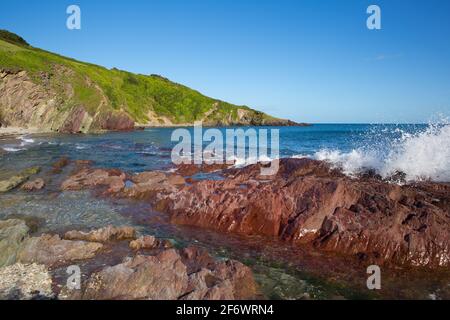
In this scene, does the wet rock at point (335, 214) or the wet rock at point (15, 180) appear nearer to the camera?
the wet rock at point (335, 214)

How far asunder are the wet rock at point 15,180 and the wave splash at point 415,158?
55.6 feet

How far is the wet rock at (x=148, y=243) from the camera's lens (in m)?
10.1

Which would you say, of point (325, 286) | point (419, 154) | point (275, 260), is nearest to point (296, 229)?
point (275, 260)

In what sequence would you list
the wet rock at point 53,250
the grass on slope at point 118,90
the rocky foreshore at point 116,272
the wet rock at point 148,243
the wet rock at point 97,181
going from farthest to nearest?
the grass on slope at point 118,90 → the wet rock at point 97,181 → the wet rock at point 148,243 → the wet rock at point 53,250 → the rocky foreshore at point 116,272

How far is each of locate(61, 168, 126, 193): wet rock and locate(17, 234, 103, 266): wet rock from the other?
7.13m

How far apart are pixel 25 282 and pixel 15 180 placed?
1327 centimetres

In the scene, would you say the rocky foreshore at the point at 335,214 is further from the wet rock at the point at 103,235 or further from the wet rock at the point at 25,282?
the wet rock at the point at 25,282

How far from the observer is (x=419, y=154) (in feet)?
50.6

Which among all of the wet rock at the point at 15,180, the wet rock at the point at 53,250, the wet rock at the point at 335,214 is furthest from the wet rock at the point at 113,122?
the wet rock at the point at 53,250

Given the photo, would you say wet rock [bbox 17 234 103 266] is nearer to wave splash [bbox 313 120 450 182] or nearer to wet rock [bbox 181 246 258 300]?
wet rock [bbox 181 246 258 300]

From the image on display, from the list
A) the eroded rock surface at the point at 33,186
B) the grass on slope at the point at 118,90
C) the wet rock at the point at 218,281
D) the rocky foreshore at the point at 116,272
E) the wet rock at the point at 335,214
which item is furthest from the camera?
the grass on slope at the point at 118,90

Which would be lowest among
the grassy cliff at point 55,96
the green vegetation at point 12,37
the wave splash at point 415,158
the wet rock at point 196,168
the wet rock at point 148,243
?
the wet rock at point 148,243

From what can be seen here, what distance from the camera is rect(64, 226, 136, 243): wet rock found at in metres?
10.6

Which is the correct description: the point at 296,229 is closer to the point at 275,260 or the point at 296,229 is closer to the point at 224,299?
the point at 275,260
